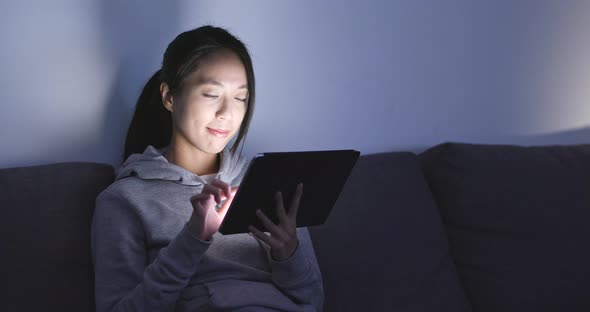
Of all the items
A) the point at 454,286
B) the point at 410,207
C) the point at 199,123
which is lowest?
the point at 454,286

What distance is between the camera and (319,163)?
3.15 feet

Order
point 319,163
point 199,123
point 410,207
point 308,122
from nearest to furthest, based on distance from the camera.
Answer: point 319,163
point 199,123
point 410,207
point 308,122

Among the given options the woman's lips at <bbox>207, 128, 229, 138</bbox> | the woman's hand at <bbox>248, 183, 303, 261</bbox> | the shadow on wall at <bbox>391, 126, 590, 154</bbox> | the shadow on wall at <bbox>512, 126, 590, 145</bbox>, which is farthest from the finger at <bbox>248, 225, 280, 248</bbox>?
the shadow on wall at <bbox>512, 126, 590, 145</bbox>

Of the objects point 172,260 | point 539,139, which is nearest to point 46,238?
point 172,260

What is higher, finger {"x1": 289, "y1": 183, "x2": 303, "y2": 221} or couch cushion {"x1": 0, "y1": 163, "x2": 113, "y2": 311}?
finger {"x1": 289, "y1": 183, "x2": 303, "y2": 221}

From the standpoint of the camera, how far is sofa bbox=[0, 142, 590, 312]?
1092mm

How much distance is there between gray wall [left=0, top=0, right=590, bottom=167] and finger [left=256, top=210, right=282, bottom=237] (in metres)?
0.54

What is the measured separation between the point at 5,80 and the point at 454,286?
1143mm

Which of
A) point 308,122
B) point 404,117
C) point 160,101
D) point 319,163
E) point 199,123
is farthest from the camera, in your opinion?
point 404,117

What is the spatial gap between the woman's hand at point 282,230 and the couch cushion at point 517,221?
0.58 metres

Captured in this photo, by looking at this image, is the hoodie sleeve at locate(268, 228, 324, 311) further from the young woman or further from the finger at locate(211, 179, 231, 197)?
the finger at locate(211, 179, 231, 197)

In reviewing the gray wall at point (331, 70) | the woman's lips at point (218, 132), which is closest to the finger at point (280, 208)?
the woman's lips at point (218, 132)

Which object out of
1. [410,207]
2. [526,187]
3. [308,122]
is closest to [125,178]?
[308,122]

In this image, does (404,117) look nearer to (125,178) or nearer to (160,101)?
(160,101)
